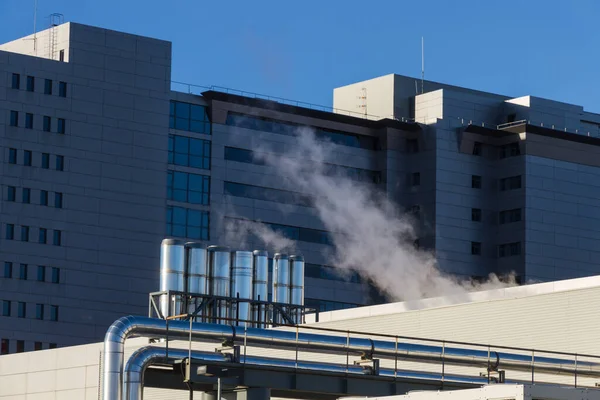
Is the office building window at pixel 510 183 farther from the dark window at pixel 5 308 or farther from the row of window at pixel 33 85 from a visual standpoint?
the dark window at pixel 5 308

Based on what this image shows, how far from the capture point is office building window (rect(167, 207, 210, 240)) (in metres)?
132

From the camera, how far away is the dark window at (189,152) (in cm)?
13262

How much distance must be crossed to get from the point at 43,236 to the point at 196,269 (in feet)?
177

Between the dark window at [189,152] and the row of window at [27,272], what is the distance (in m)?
15.3

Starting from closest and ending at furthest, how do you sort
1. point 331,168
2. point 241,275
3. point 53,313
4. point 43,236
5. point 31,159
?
point 241,275
point 53,313
point 43,236
point 31,159
point 331,168

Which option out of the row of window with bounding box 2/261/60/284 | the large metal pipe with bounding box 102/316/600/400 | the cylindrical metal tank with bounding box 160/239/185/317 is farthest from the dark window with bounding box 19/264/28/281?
the large metal pipe with bounding box 102/316/600/400

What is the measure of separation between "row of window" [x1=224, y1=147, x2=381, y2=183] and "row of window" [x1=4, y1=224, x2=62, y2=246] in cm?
1859

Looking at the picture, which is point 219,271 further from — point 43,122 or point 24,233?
point 43,122

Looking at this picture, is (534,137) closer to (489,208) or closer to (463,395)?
(489,208)

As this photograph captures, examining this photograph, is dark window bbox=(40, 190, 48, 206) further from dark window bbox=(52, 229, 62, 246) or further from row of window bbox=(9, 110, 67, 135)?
row of window bbox=(9, 110, 67, 135)

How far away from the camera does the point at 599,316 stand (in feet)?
182

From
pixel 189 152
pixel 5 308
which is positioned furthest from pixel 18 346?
pixel 189 152

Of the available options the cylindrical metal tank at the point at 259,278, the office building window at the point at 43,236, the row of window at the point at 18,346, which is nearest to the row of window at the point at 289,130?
the office building window at the point at 43,236

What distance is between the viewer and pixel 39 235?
407ft
